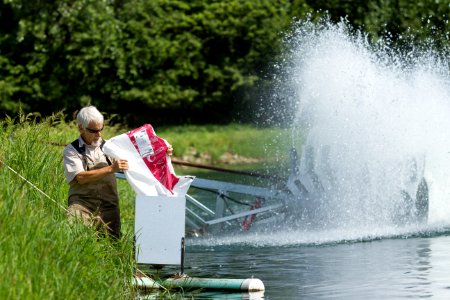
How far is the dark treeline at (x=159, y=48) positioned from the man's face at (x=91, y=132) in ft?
100

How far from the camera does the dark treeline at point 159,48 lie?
1690 inches

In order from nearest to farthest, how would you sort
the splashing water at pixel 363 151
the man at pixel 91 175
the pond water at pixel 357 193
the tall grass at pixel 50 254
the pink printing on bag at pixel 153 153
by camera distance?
the tall grass at pixel 50 254, the man at pixel 91 175, the pink printing on bag at pixel 153 153, the pond water at pixel 357 193, the splashing water at pixel 363 151

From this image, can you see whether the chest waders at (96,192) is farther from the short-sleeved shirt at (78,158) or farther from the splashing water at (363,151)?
the splashing water at (363,151)

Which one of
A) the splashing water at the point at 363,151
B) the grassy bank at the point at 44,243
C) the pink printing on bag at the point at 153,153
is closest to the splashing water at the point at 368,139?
the splashing water at the point at 363,151

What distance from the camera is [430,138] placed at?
63.4 ft

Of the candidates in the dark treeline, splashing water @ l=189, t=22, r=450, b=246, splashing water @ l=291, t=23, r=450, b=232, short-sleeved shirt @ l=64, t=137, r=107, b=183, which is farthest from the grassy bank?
the dark treeline

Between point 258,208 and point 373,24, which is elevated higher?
point 373,24

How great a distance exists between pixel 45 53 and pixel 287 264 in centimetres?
2979

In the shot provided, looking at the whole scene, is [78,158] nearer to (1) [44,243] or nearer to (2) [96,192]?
(2) [96,192]

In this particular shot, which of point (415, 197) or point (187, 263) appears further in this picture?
point (415, 197)

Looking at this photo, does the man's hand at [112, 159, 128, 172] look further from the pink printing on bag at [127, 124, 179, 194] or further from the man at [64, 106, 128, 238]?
the pink printing on bag at [127, 124, 179, 194]

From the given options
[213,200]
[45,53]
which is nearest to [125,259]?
[213,200]

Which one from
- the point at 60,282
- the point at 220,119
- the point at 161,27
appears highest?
the point at 161,27

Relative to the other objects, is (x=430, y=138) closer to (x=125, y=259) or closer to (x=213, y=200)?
(x=213, y=200)
